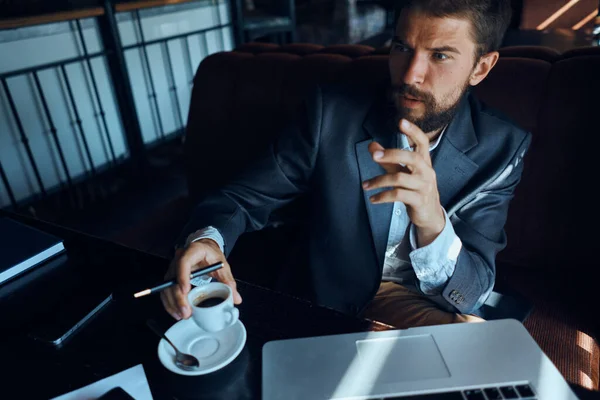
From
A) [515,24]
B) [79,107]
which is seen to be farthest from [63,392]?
[515,24]

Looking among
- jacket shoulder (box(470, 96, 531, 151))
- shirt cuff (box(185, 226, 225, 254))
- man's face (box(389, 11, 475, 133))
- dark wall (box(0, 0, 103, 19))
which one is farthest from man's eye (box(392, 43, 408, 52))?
dark wall (box(0, 0, 103, 19))

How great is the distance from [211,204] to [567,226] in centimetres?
115

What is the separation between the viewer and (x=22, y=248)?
41.7 inches

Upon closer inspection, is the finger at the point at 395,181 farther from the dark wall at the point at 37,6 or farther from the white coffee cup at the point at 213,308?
the dark wall at the point at 37,6

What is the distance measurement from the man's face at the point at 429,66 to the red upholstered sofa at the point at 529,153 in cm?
38

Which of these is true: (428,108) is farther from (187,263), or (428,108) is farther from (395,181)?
(187,263)

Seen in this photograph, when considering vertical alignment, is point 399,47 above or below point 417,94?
above

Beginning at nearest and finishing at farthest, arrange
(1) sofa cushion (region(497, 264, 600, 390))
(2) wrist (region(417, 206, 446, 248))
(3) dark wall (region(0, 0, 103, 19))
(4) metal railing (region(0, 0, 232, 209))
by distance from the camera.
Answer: (2) wrist (region(417, 206, 446, 248)) < (1) sofa cushion (region(497, 264, 600, 390)) < (3) dark wall (region(0, 0, 103, 19)) < (4) metal railing (region(0, 0, 232, 209))

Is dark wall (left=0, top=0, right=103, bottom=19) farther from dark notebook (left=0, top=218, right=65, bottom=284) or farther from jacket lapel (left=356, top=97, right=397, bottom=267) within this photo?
jacket lapel (left=356, top=97, right=397, bottom=267)

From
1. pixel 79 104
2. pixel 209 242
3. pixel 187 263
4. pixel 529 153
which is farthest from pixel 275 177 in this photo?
pixel 79 104

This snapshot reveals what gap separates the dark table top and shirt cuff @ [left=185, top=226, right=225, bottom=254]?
9 centimetres

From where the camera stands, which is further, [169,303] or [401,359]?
[169,303]

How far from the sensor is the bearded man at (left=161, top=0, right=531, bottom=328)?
3.38ft

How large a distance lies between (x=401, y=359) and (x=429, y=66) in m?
0.69
